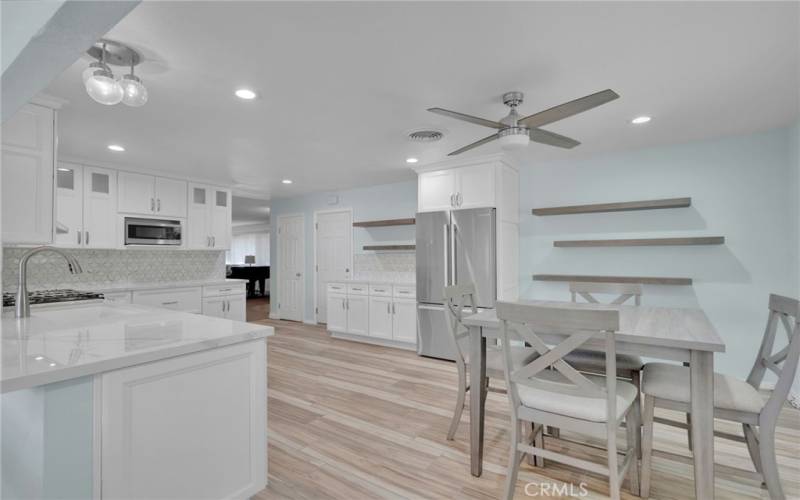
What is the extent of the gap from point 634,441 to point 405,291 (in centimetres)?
318

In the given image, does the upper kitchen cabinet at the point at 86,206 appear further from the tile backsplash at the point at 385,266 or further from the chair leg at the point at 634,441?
the chair leg at the point at 634,441

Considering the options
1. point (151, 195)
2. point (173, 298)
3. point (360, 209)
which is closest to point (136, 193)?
point (151, 195)

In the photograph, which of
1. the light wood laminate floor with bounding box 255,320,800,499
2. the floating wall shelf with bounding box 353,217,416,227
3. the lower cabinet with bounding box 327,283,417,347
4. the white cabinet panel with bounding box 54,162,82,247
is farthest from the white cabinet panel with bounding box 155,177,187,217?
the light wood laminate floor with bounding box 255,320,800,499

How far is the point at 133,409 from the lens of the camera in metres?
1.36

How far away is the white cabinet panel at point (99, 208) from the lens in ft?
13.9

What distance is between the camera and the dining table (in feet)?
5.34

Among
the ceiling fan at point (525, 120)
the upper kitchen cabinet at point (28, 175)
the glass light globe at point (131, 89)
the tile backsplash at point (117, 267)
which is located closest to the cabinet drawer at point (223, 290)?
the tile backsplash at point (117, 267)

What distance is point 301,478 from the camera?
2100mm

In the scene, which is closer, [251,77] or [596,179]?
[251,77]

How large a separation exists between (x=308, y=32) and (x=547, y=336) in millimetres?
2055

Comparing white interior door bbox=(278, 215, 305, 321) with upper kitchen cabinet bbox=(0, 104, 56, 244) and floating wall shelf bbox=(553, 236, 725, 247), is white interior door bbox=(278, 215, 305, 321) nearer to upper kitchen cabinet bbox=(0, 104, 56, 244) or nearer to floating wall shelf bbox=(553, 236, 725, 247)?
upper kitchen cabinet bbox=(0, 104, 56, 244)

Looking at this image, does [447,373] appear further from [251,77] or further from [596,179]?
[251,77]

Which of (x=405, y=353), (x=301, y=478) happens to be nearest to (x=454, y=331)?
(x=301, y=478)

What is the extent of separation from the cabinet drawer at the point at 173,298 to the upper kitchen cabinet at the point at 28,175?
2094mm
